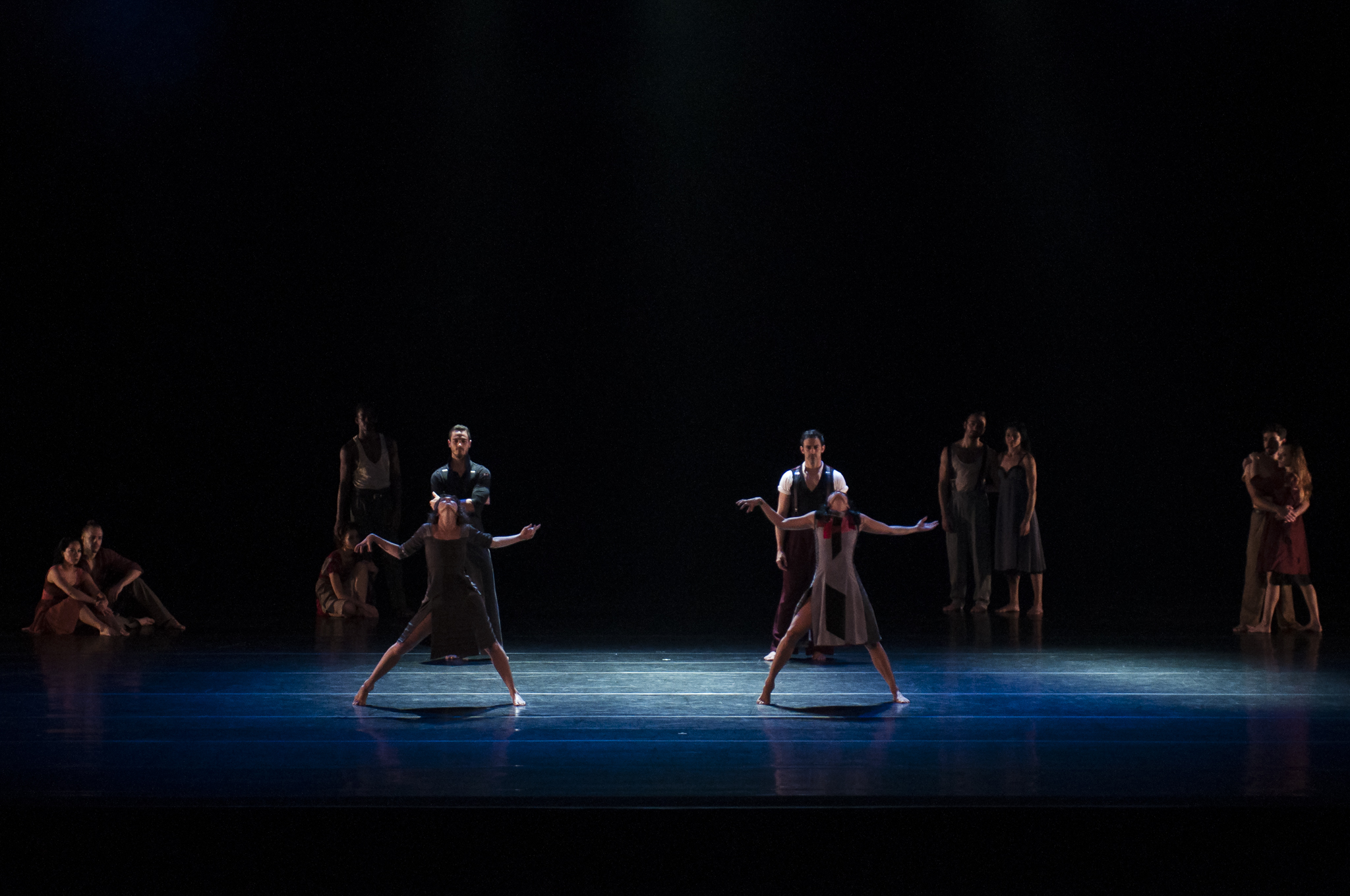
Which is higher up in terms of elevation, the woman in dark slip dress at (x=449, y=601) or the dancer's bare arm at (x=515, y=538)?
the dancer's bare arm at (x=515, y=538)

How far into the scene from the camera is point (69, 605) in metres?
7.38

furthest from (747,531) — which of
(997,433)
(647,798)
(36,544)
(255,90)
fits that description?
(647,798)

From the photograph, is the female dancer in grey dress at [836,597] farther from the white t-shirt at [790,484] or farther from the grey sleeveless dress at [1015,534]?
the grey sleeveless dress at [1015,534]

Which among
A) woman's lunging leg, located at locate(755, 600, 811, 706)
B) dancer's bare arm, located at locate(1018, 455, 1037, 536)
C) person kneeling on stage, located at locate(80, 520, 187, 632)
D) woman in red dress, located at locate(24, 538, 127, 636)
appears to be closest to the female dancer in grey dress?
woman's lunging leg, located at locate(755, 600, 811, 706)

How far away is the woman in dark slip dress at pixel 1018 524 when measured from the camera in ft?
27.7

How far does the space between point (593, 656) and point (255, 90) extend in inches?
247

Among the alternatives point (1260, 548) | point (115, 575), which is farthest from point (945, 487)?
point (115, 575)

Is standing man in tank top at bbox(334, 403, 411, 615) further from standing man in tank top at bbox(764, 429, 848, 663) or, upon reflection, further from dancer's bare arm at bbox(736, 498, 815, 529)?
dancer's bare arm at bbox(736, 498, 815, 529)

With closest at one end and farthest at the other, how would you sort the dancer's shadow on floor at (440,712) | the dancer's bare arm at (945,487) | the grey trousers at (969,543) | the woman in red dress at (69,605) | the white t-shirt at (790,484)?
the dancer's shadow on floor at (440,712) < the white t-shirt at (790,484) < the woman in red dress at (69,605) < the grey trousers at (969,543) < the dancer's bare arm at (945,487)

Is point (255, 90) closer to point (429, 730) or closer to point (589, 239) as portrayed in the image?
point (589, 239)

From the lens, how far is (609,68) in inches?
392

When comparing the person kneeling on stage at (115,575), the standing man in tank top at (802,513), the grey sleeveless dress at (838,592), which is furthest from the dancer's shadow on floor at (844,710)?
the person kneeling on stage at (115,575)

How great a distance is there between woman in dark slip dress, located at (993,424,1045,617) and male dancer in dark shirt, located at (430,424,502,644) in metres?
4.09

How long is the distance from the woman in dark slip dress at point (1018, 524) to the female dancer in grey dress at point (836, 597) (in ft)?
12.3
